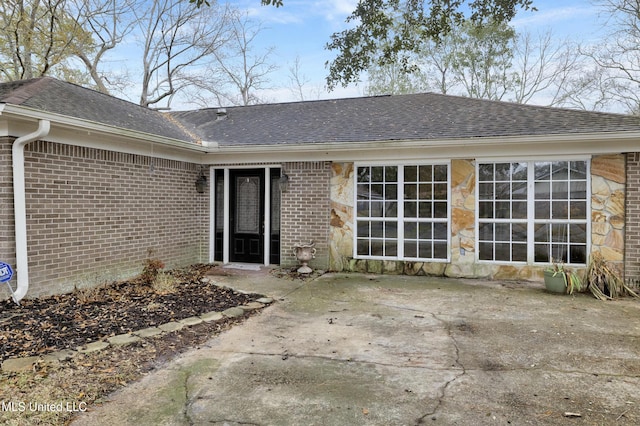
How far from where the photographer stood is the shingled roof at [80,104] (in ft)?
19.1

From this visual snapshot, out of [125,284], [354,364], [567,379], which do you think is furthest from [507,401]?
[125,284]

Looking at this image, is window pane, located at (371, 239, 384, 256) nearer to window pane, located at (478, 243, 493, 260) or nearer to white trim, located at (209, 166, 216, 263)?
window pane, located at (478, 243, 493, 260)

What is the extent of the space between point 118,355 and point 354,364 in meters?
2.19

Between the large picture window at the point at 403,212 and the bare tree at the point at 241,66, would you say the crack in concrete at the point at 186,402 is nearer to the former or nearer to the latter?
the large picture window at the point at 403,212

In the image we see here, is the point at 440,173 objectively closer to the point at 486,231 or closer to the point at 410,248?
the point at 486,231

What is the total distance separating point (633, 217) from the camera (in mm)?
6656

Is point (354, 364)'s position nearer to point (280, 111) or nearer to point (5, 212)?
point (5, 212)

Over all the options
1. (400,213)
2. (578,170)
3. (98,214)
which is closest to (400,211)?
(400,213)

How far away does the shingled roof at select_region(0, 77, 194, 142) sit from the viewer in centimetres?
584

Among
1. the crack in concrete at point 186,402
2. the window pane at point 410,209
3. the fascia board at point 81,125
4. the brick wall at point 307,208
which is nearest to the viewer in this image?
the crack in concrete at point 186,402

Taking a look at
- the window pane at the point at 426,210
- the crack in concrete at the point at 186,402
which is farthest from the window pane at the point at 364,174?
the crack in concrete at the point at 186,402

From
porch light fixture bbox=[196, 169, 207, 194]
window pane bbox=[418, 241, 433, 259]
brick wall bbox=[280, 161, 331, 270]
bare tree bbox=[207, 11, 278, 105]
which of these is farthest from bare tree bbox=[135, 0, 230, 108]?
window pane bbox=[418, 241, 433, 259]

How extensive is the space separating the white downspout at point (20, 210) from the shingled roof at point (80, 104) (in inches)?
19.4

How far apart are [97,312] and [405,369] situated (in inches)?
150
